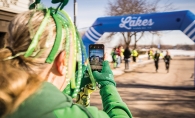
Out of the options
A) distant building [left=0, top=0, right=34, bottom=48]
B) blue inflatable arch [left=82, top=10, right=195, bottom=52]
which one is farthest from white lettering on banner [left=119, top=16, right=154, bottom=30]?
distant building [left=0, top=0, right=34, bottom=48]

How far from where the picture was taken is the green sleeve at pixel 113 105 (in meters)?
0.83

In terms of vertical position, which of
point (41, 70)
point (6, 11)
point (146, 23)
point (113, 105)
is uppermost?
point (6, 11)

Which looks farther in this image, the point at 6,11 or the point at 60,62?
the point at 6,11

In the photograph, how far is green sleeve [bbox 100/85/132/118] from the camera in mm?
834

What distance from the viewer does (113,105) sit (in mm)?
859

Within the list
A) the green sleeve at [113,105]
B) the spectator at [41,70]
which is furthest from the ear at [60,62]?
the green sleeve at [113,105]

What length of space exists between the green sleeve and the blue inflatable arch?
5.56 metres

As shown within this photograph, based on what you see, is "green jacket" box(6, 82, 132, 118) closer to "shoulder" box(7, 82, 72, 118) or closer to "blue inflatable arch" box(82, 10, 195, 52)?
"shoulder" box(7, 82, 72, 118)

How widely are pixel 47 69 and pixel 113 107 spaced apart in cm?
30

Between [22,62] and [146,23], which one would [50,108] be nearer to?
[22,62]

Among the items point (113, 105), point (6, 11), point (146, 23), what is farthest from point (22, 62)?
point (6, 11)

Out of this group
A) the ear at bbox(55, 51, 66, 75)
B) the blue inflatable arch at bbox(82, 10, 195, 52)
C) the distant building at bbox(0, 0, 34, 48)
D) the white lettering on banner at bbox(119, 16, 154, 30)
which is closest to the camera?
the ear at bbox(55, 51, 66, 75)

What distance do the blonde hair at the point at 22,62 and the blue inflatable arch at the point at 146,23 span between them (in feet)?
19.0

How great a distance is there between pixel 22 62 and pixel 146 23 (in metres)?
Answer: 6.41
